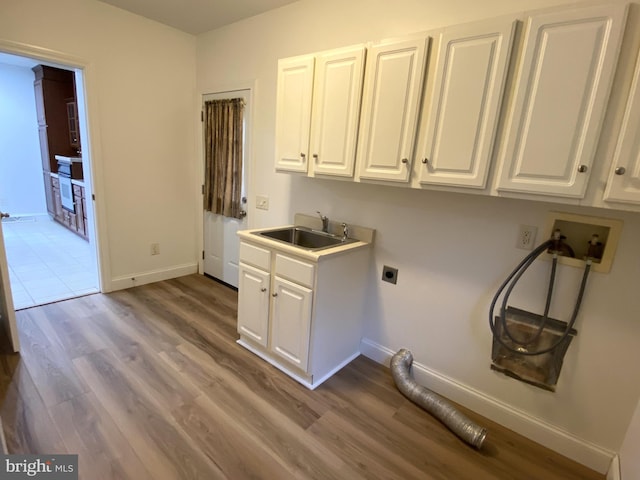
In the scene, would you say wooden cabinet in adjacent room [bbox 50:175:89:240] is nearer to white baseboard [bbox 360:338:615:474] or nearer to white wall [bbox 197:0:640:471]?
white wall [bbox 197:0:640:471]

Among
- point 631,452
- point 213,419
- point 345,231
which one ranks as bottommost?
point 213,419

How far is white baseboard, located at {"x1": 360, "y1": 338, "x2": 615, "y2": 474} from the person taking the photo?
1.67 m

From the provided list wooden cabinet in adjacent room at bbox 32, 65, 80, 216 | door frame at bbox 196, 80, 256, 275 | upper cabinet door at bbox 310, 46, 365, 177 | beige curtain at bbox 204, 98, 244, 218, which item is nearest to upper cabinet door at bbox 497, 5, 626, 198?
upper cabinet door at bbox 310, 46, 365, 177

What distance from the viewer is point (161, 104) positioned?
333cm

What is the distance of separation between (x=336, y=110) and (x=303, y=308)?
126 centimetres

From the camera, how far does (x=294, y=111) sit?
223 cm

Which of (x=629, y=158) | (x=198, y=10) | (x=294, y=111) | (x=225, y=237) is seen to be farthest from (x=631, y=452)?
(x=198, y=10)

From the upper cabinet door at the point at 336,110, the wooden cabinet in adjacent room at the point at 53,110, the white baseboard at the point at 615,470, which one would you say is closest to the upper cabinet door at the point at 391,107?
the upper cabinet door at the point at 336,110

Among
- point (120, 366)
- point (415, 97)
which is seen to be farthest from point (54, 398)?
point (415, 97)

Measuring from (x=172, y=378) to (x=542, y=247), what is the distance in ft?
7.56

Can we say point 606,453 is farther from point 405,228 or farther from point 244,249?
point 244,249

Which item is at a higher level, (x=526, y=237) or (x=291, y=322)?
(x=526, y=237)

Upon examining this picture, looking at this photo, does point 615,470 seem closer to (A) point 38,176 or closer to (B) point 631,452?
(B) point 631,452

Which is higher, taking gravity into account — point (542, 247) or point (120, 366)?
point (542, 247)
